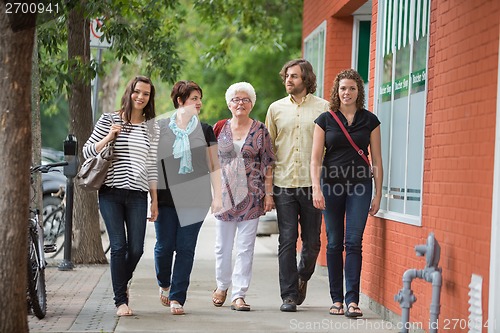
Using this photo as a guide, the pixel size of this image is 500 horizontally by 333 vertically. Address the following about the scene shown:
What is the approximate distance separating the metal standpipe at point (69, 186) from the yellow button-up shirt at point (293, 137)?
12.5ft

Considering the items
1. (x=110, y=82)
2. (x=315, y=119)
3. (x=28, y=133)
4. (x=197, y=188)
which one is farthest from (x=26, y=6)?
(x=110, y=82)

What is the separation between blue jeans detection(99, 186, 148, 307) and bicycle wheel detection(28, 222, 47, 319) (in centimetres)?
59

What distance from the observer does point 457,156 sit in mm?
6773

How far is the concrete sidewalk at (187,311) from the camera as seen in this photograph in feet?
26.1

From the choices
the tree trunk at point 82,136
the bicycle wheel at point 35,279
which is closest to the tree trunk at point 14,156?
the bicycle wheel at point 35,279

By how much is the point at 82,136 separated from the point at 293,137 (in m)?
4.98

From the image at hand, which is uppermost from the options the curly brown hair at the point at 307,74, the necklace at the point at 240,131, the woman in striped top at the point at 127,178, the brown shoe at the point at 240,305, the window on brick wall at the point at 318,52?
the window on brick wall at the point at 318,52

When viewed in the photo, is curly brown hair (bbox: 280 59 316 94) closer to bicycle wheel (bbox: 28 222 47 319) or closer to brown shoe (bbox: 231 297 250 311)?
brown shoe (bbox: 231 297 250 311)

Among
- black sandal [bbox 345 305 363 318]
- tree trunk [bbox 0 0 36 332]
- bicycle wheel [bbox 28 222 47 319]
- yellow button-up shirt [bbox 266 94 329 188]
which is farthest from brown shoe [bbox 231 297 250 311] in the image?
tree trunk [bbox 0 0 36 332]

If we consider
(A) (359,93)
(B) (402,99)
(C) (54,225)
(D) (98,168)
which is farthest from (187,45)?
(D) (98,168)

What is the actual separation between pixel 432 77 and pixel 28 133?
9.63ft

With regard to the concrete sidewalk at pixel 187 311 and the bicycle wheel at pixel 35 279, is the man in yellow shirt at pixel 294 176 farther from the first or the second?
the bicycle wheel at pixel 35 279

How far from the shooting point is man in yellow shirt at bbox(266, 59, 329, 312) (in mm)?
8875

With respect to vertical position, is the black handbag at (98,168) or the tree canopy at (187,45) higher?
the tree canopy at (187,45)
